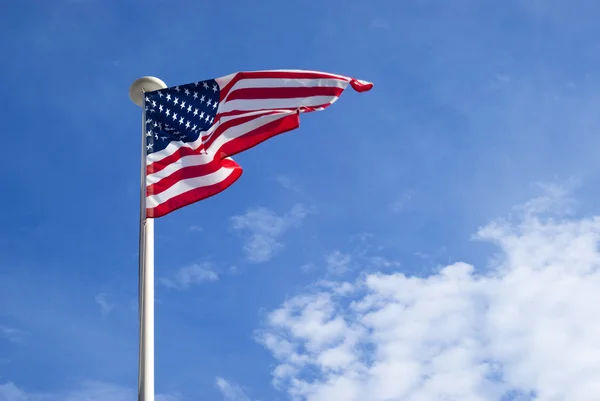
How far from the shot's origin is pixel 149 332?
45.8 ft

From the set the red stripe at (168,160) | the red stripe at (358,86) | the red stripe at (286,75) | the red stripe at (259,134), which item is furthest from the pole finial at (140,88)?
the red stripe at (358,86)

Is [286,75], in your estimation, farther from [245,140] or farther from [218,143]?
[218,143]

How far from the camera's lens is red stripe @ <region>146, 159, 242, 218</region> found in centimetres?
1544

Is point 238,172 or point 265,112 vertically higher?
point 265,112

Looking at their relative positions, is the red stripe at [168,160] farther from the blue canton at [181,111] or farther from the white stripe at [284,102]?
the white stripe at [284,102]

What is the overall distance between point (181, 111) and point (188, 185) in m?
2.04

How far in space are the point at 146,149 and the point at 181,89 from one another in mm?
1904

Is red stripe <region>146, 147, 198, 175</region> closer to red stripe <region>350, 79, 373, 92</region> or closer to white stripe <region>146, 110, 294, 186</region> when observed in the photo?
white stripe <region>146, 110, 294, 186</region>

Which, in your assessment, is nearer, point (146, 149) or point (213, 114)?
point (146, 149)

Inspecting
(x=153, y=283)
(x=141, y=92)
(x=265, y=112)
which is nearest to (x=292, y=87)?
(x=265, y=112)

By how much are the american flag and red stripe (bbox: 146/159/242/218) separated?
3 centimetres

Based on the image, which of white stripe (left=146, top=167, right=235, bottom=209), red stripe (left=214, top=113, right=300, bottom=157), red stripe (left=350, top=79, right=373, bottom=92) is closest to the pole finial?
red stripe (left=214, top=113, right=300, bottom=157)

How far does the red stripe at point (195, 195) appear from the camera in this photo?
15.4 metres

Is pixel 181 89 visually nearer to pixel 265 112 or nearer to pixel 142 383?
pixel 265 112
